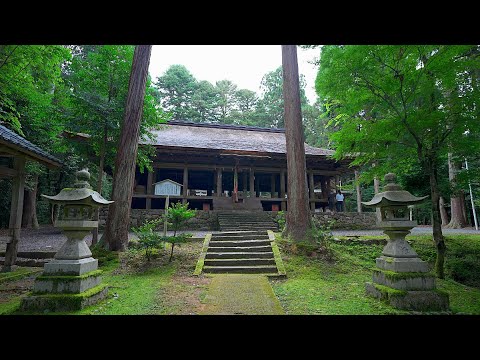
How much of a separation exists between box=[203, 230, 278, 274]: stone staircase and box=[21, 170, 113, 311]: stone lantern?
107 inches

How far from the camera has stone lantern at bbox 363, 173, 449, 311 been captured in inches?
161

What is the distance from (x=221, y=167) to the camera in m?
15.6

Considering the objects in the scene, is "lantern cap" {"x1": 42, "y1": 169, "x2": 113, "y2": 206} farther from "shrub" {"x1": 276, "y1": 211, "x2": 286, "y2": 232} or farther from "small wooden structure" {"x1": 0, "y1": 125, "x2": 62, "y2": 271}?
"shrub" {"x1": 276, "y1": 211, "x2": 286, "y2": 232}

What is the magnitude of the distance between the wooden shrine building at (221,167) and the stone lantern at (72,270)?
9.52 metres

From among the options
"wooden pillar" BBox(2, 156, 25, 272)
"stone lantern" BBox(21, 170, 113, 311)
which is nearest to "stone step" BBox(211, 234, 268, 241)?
"stone lantern" BBox(21, 170, 113, 311)

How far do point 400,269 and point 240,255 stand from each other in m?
3.79

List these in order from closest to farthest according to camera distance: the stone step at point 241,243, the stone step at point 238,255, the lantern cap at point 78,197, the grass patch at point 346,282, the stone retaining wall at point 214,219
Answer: the grass patch at point 346,282
the lantern cap at point 78,197
the stone step at point 238,255
the stone step at point 241,243
the stone retaining wall at point 214,219

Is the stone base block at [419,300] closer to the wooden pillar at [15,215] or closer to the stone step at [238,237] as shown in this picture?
the stone step at [238,237]

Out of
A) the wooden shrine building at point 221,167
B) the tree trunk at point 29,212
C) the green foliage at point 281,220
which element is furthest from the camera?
the tree trunk at point 29,212

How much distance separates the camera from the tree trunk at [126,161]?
7215 millimetres

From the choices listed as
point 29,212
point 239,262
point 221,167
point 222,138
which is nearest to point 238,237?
point 239,262

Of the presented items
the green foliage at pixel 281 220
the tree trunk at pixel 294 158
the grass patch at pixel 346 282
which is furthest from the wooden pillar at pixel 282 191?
the tree trunk at pixel 294 158

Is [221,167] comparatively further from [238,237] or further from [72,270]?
[72,270]
